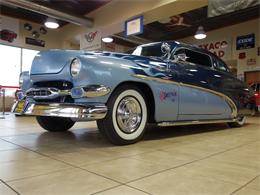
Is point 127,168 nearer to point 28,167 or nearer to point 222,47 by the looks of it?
point 28,167

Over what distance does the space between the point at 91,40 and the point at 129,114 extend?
7.43 m

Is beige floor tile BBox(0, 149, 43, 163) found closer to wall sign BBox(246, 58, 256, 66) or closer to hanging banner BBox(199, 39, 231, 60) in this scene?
wall sign BBox(246, 58, 256, 66)

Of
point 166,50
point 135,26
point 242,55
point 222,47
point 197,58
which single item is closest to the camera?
point 166,50

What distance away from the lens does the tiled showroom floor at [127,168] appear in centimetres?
148

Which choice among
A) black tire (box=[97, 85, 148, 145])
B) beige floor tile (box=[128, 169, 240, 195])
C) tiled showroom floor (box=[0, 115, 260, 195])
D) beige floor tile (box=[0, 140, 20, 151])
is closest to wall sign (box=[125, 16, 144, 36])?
black tire (box=[97, 85, 148, 145])

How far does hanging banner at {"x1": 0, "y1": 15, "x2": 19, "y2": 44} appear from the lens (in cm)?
1044

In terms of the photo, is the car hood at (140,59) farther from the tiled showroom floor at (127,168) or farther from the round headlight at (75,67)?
the tiled showroom floor at (127,168)

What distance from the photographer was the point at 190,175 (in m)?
1.75

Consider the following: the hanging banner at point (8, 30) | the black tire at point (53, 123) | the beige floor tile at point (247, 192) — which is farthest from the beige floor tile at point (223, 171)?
the hanging banner at point (8, 30)

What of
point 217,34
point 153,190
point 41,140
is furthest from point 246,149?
point 217,34

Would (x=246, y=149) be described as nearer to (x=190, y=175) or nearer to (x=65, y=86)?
(x=190, y=175)

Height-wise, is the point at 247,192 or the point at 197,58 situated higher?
the point at 197,58

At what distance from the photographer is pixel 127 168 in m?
1.90

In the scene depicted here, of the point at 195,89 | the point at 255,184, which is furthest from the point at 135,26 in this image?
the point at 255,184
